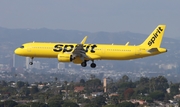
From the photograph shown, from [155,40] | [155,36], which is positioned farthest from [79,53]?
[155,36]

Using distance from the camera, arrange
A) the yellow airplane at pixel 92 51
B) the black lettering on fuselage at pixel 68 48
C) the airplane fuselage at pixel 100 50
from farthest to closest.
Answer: the black lettering on fuselage at pixel 68 48 → the airplane fuselage at pixel 100 50 → the yellow airplane at pixel 92 51

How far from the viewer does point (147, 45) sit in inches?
4387

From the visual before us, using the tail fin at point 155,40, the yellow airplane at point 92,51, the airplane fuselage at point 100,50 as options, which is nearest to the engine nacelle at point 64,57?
the yellow airplane at point 92,51

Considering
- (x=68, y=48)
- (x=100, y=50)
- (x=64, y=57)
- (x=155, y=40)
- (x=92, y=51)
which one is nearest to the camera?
(x=64, y=57)

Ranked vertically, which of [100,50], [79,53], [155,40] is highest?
[155,40]

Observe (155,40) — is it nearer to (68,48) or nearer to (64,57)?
(68,48)

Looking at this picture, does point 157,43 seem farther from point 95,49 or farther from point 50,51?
point 50,51

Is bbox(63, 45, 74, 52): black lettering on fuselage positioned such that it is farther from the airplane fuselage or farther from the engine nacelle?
the engine nacelle

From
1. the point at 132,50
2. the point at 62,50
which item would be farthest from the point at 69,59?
the point at 132,50

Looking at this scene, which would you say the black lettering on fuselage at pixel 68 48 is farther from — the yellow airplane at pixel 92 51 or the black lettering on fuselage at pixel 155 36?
the black lettering on fuselage at pixel 155 36

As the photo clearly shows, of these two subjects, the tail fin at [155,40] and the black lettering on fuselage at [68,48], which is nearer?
the black lettering on fuselage at [68,48]

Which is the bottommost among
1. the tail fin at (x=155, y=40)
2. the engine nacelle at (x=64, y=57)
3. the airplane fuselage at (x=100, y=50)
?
the engine nacelle at (x=64, y=57)

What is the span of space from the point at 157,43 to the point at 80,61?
47.4 feet

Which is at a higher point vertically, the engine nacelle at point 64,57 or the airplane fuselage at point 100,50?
the airplane fuselage at point 100,50
